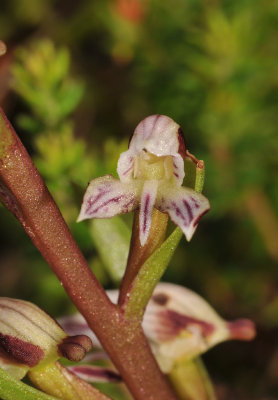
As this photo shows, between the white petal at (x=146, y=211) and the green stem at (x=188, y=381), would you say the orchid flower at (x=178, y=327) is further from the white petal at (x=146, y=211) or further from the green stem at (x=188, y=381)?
the white petal at (x=146, y=211)

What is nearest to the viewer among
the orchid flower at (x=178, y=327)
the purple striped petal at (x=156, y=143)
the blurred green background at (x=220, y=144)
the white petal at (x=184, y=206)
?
the white petal at (x=184, y=206)

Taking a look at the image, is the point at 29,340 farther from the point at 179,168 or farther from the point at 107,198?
the point at 179,168

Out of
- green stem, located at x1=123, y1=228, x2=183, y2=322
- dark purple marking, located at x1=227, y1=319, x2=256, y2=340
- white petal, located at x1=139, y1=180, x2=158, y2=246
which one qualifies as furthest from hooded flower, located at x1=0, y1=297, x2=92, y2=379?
dark purple marking, located at x1=227, y1=319, x2=256, y2=340

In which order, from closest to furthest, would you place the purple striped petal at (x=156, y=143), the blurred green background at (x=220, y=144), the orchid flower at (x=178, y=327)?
the purple striped petal at (x=156, y=143) → the orchid flower at (x=178, y=327) → the blurred green background at (x=220, y=144)

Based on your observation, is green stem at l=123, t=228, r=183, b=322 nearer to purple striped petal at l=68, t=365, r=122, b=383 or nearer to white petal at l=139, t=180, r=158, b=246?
white petal at l=139, t=180, r=158, b=246

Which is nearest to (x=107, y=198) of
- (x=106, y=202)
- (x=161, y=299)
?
(x=106, y=202)

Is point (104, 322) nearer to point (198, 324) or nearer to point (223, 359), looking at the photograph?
point (198, 324)

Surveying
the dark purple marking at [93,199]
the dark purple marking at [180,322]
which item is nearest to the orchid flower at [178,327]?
the dark purple marking at [180,322]
